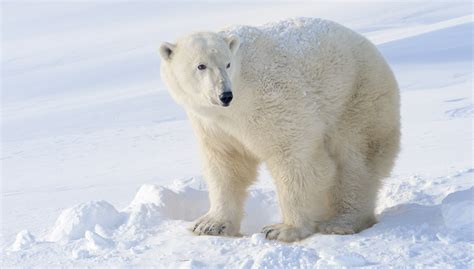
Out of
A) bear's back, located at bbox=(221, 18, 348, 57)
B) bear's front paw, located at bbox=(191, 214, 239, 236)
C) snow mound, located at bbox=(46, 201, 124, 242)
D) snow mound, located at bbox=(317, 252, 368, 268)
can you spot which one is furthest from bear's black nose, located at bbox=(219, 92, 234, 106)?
snow mound, located at bbox=(46, 201, 124, 242)

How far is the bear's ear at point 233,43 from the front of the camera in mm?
4652

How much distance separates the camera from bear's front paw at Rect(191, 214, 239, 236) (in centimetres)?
512

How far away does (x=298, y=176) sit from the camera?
4.85m

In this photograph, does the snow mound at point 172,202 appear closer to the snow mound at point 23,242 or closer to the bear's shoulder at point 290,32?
the snow mound at point 23,242

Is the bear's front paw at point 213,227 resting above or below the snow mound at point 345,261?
below

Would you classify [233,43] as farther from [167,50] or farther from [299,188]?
[299,188]

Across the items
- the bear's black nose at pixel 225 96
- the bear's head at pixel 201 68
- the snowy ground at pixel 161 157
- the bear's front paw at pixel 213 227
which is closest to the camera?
the bear's black nose at pixel 225 96

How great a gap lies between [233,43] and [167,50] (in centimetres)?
44

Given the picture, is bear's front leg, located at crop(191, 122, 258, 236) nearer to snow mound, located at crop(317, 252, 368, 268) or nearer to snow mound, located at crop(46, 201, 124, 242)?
snow mound, located at crop(46, 201, 124, 242)

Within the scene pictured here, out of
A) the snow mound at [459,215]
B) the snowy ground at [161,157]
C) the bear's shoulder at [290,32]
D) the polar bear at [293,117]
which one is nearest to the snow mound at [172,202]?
the snowy ground at [161,157]

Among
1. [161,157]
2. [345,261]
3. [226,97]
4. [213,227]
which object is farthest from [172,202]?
[161,157]

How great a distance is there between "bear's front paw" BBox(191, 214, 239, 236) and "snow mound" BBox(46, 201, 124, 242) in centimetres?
62

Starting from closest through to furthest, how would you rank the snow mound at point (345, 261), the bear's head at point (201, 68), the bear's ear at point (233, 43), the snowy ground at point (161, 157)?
the snow mound at point (345, 261) → the bear's head at point (201, 68) → the snowy ground at point (161, 157) → the bear's ear at point (233, 43)

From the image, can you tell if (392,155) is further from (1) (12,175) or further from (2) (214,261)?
(1) (12,175)
